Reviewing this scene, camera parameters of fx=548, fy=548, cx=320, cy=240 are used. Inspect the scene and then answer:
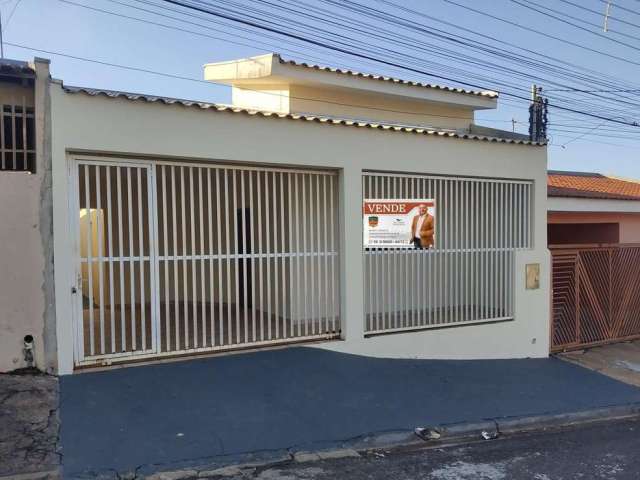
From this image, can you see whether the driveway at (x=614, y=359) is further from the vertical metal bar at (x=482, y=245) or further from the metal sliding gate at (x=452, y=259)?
the vertical metal bar at (x=482, y=245)

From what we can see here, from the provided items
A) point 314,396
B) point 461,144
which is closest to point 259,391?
point 314,396

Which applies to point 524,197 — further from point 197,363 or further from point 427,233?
point 197,363

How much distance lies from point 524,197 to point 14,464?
7.93 m

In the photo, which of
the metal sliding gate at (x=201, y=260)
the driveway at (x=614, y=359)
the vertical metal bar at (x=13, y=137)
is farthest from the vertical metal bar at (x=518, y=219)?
the vertical metal bar at (x=13, y=137)

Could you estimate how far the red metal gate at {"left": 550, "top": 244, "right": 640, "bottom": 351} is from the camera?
953 centimetres

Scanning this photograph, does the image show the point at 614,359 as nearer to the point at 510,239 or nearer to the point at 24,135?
the point at 510,239

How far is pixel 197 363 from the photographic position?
21.1ft

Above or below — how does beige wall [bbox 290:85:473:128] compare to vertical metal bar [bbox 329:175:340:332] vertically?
above

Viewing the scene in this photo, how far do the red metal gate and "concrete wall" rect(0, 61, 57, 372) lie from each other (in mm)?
7738

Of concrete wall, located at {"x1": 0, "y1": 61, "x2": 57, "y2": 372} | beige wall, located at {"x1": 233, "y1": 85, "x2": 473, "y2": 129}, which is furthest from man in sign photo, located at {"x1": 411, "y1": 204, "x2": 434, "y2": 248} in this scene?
concrete wall, located at {"x1": 0, "y1": 61, "x2": 57, "y2": 372}

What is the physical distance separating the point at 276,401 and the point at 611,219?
485 inches

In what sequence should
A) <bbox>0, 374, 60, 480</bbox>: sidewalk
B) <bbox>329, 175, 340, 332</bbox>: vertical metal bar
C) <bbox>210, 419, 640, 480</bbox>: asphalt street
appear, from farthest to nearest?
<bbox>329, 175, 340, 332</bbox>: vertical metal bar < <bbox>210, 419, 640, 480</bbox>: asphalt street < <bbox>0, 374, 60, 480</bbox>: sidewalk

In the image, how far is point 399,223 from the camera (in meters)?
7.96

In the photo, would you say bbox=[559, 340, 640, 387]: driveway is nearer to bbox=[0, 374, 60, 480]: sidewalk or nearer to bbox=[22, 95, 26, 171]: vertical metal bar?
bbox=[0, 374, 60, 480]: sidewalk
